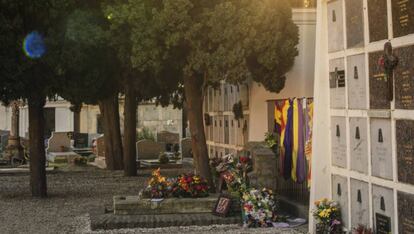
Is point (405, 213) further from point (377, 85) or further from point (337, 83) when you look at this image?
point (337, 83)

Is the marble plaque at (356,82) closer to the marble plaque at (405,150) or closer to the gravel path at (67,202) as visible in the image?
the marble plaque at (405,150)

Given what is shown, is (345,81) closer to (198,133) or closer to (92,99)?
(198,133)

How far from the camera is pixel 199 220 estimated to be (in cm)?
1117

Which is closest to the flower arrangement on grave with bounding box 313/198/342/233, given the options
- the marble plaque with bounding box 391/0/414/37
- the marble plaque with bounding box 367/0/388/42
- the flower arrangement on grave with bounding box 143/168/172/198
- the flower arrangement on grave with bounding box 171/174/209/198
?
the marble plaque with bounding box 367/0/388/42

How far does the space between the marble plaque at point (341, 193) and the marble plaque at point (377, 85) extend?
1.38 m

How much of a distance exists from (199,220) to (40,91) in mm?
5641

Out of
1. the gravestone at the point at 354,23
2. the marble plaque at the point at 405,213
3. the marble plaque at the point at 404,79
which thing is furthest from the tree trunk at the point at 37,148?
the marble plaque at the point at 405,213

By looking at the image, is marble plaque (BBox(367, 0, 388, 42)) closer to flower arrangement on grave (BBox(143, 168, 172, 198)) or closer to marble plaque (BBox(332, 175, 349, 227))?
marble plaque (BBox(332, 175, 349, 227))

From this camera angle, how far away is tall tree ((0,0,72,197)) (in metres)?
14.2

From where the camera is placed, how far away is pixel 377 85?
807cm

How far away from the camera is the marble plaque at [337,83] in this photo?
916cm

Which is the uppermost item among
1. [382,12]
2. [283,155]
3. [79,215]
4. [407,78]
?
[382,12]

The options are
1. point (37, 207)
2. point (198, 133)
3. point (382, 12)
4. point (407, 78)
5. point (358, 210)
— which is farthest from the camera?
point (198, 133)

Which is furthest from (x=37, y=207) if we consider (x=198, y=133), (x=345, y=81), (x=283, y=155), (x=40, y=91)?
(x=345, y=81)
